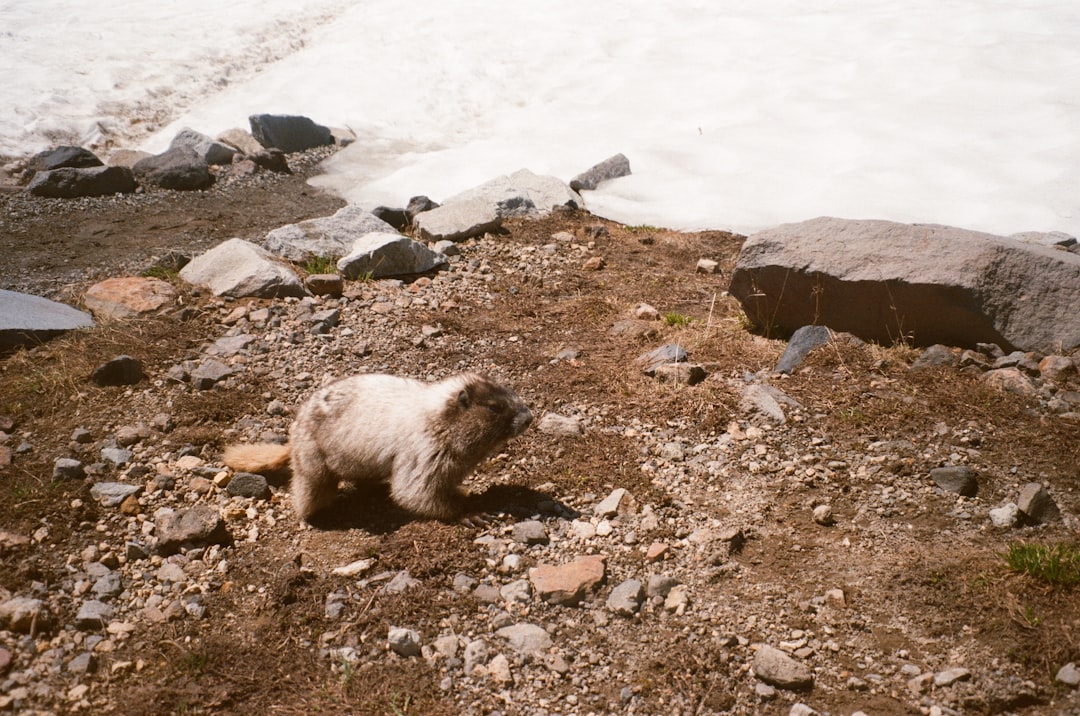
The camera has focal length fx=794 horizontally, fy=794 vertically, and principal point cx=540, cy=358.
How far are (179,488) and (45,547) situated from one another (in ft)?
3.03

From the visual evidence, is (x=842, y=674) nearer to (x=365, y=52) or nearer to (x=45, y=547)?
(x=45, y=547)

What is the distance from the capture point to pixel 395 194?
12.3 meters

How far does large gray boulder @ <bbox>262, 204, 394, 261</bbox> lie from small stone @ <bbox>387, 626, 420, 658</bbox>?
573 cm

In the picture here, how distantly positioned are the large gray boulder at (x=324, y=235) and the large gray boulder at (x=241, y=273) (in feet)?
1.28

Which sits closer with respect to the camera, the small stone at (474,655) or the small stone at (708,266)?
the small stone at (474,655)

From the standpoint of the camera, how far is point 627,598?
4594 millimetres

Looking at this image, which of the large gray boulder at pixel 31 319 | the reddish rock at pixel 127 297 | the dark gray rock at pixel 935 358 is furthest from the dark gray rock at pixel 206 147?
the dark gray rock at pixel 935 358

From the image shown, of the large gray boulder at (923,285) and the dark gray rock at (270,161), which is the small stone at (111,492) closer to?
the large gray boulder at (923,285)

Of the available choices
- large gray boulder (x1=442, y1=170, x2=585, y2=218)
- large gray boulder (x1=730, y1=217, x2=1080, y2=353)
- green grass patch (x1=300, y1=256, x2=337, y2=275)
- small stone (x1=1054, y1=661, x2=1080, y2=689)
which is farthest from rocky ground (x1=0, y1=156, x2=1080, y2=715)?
large gray boulder (x1=442, y1=170, x2=585, y2=218)

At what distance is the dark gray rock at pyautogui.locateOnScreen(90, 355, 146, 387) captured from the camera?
6688mm

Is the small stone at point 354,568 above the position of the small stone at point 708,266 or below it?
below

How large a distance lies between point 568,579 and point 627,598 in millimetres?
363

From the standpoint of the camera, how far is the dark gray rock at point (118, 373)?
6.69 meters

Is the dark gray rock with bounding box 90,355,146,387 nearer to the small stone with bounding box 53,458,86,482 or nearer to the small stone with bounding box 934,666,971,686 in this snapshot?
the small stone with bounding box 53,458,86,482
